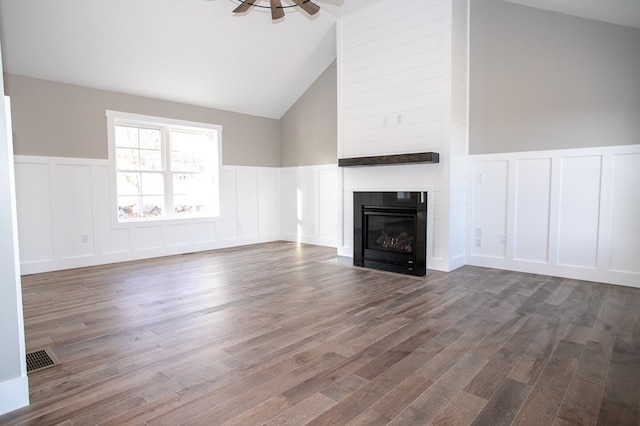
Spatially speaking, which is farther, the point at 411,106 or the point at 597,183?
the point at 411,106

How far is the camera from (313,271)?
15.8 feet

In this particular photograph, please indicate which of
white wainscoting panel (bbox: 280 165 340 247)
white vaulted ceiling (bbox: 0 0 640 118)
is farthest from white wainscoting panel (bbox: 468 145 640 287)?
white wainscoting panel (bbox: 280 165 340 247)

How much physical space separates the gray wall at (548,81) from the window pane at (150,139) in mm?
4957

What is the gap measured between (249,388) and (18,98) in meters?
4.97

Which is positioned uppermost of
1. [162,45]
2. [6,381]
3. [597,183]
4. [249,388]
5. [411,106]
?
[162,45]

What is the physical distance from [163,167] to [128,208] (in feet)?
2.94

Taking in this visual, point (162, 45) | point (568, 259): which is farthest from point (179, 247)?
point (568, 259)

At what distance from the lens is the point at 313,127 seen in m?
7.00

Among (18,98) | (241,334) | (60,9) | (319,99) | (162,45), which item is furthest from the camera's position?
(319,99)

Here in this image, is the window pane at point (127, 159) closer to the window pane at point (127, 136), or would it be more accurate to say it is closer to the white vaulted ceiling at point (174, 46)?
the window pane at point (127, 136)

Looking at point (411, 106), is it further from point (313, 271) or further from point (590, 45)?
point (313, 271)

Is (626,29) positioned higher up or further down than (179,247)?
higher up

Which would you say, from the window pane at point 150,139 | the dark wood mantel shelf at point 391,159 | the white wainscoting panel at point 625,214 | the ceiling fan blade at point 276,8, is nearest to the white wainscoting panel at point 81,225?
the window pane at point 150,139

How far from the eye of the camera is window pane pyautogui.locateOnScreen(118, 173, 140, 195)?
5664 mm
